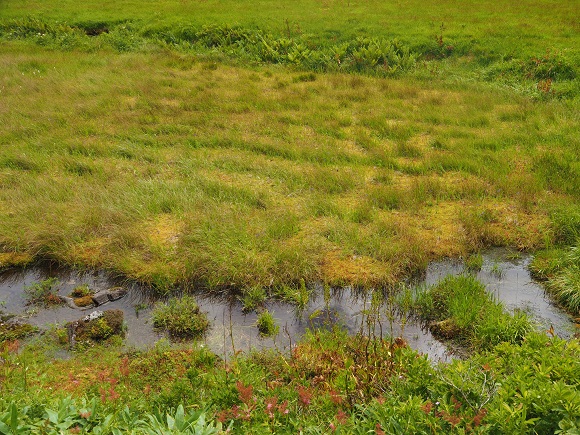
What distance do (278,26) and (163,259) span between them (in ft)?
54.6

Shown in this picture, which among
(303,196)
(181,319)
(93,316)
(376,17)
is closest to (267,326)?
(181,319)

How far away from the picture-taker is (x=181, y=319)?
8156 millimetres

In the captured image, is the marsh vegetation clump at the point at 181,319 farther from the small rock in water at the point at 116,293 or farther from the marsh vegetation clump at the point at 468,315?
the marsh vegetation clump at the point at 468,315

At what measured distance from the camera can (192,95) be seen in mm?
17703

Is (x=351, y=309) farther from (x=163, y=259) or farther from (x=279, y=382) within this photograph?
(x=163, y=259)

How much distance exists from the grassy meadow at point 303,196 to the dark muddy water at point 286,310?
0.29 m

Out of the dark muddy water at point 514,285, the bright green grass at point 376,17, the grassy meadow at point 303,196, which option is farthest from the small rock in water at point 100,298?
the bright green grass at point 376,17

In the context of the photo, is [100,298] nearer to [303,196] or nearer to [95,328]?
[95,328]

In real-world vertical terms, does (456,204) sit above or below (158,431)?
below

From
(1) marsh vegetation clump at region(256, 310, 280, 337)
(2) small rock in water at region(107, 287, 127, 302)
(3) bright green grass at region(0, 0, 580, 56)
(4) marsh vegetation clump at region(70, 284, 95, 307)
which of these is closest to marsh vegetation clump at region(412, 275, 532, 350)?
(1) marsh vegetation clump at region(256, 310, 280, 337)

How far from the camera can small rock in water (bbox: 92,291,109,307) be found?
8852 millimetres

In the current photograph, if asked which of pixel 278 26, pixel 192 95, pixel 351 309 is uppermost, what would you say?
pixel 278 26

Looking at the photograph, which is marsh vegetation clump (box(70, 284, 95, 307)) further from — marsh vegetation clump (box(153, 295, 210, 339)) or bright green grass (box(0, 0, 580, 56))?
bright green grass (box(0, 0, 580, 56))

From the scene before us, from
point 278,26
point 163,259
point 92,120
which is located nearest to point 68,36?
point 278,26
